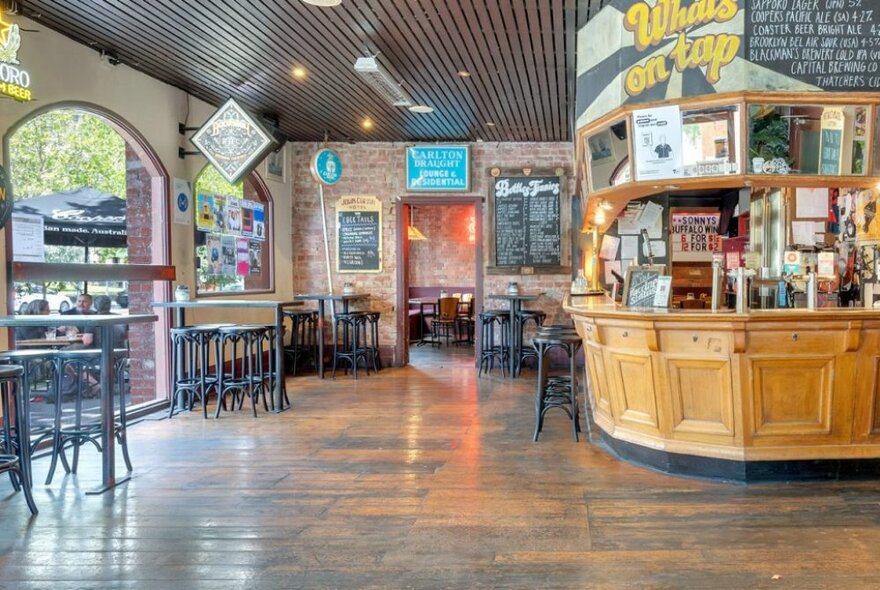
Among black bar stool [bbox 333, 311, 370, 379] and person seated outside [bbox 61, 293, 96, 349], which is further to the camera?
black bar stool [bbox 333, 311, 370, 379]

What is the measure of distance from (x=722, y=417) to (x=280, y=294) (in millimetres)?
6063

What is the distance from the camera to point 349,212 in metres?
8.51

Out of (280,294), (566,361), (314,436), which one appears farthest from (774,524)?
(280,294)

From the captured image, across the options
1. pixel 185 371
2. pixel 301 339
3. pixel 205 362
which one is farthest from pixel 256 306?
pixel 301 339

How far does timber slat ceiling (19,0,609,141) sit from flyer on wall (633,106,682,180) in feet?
3.14

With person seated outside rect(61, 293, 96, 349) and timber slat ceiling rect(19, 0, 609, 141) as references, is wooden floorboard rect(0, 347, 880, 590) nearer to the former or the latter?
person seated outside rect(61, 293, 96, 349)

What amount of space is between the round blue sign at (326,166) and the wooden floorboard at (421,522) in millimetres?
3798

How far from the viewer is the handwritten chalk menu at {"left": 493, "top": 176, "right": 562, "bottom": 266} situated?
8312 millimetres

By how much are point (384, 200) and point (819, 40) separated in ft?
18.5

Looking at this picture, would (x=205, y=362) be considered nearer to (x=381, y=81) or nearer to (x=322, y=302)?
(x=322, y=302)

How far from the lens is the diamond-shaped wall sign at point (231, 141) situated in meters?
5.61

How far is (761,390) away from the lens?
11.6ft

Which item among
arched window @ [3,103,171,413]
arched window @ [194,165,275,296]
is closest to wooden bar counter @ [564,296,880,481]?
arched window @ [3,103,171,413]

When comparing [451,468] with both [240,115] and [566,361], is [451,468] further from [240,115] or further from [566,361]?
[566,361]
